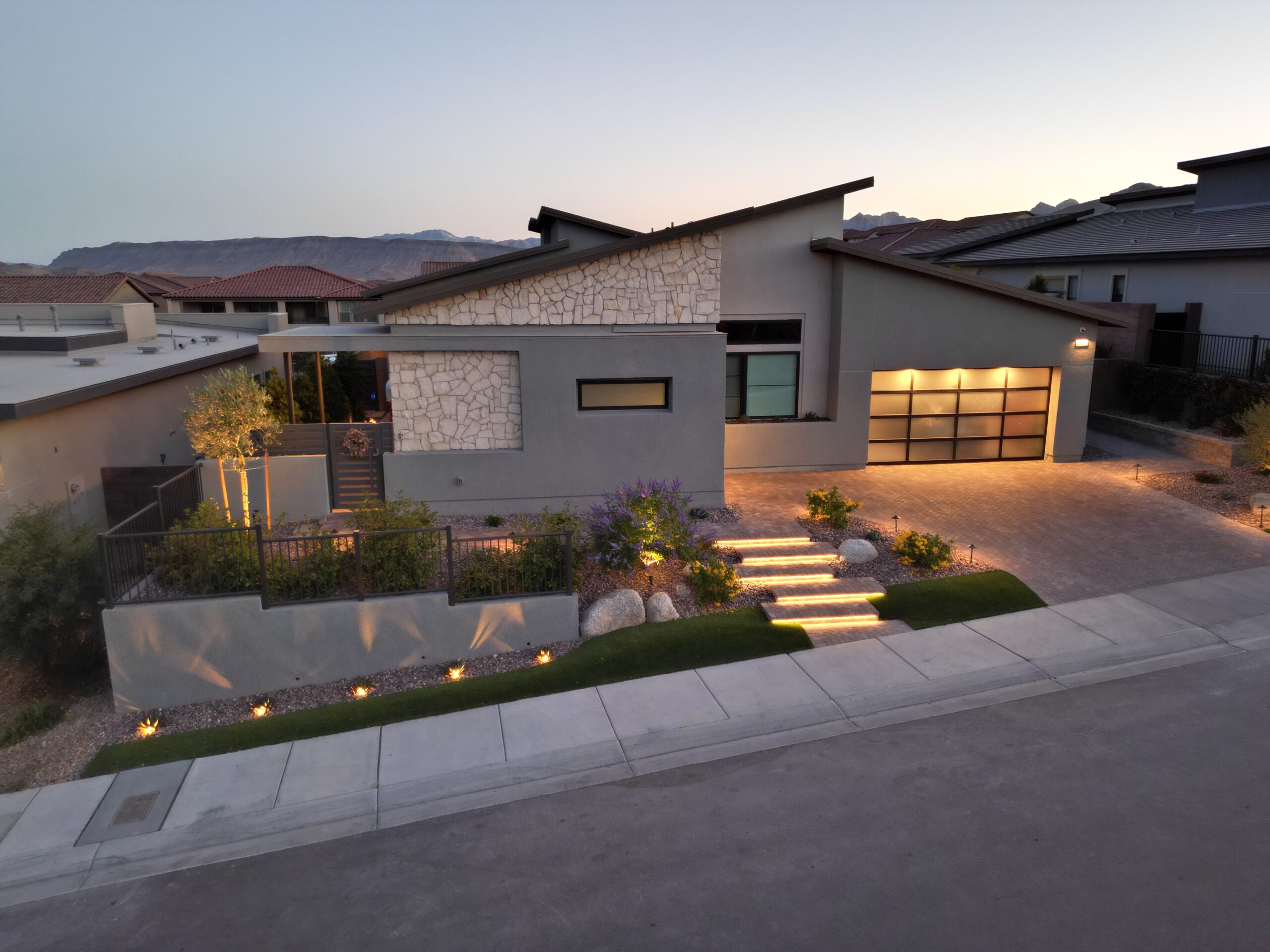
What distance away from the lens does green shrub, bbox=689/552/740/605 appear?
1226 centimetres

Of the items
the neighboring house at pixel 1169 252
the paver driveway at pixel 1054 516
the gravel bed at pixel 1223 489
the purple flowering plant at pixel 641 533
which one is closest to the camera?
the purple flowering plant at pixel 641 533

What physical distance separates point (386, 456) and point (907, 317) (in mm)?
11345

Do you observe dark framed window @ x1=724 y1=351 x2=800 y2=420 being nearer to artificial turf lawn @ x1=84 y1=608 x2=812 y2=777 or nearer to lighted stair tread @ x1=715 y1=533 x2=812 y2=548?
lighted stair tread @ x1=715 y1=533 x2=812 y2=548

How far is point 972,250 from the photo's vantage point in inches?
1326

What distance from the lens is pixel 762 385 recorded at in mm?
19281

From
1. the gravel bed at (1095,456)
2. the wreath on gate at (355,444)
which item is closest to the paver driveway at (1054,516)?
the gravel bed at (1095,456)

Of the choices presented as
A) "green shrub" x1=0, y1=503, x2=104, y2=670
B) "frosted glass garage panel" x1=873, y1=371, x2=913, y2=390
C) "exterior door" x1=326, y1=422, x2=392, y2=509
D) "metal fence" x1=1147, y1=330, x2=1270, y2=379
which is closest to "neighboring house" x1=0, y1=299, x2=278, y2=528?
"green shrub" x1=0, y1=503, x2=104, y2=670

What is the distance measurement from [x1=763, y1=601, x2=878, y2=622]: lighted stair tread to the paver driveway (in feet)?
8.93

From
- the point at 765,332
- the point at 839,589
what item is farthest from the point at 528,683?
the point at 765,332

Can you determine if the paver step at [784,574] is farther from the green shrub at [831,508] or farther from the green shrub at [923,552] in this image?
the green shrub at [831,508]

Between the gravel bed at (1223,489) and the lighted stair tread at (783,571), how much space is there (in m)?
8.18

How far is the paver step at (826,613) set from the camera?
1191cm

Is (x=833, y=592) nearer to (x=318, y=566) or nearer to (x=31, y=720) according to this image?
(x=318, y=566)

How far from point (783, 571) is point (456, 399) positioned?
21.7 feet
